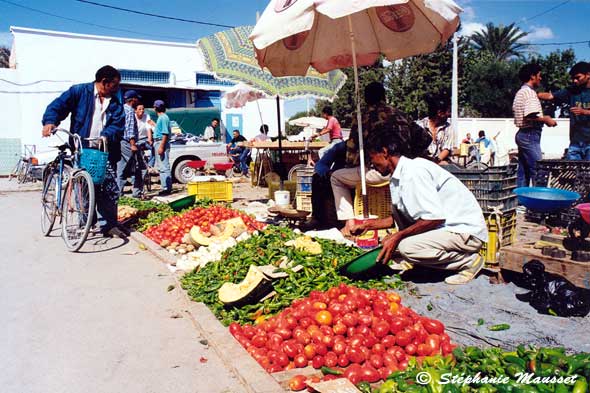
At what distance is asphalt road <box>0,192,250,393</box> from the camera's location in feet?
10.8

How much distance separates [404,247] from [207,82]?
2523cm

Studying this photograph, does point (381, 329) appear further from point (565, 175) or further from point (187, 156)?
point (187, 156)

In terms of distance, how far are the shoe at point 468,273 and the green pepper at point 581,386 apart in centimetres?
205

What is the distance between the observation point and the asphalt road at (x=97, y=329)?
10.8ft

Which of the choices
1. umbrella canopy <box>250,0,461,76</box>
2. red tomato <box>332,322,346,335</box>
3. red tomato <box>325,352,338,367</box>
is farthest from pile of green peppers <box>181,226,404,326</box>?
umbrella canopy <box>250,0,461,76</box>

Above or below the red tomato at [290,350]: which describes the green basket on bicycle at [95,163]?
above

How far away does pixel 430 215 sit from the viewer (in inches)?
172

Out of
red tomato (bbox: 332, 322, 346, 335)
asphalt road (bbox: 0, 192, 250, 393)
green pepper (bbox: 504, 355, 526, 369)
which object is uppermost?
green pepper (bbox: 504, 355, 526, 369)

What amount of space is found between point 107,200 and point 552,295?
19.9 feet

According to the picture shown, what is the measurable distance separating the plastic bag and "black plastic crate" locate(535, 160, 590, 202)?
3389 millimetres

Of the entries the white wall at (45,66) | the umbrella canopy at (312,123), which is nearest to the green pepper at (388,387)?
the umbrella canopy at (312,123)

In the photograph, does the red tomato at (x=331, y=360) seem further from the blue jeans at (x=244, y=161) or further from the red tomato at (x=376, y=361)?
the blue jeans at (x=244, y=161)

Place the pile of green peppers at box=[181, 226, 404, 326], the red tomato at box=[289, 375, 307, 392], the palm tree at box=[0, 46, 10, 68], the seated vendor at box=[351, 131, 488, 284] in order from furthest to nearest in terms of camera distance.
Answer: the palm tree at box=[0, 46, 10, 68] < the seated vendor at box=[351, 131, 488, 284] < the pile of green peppers at box=[181, 226, 404, 326] < the red tomato at box=[289, 375, 307, 392]

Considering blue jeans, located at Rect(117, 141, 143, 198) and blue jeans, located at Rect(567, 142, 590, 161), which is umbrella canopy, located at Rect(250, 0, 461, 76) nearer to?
blue jeans, located at Rect(567, 142, 590, 161)
